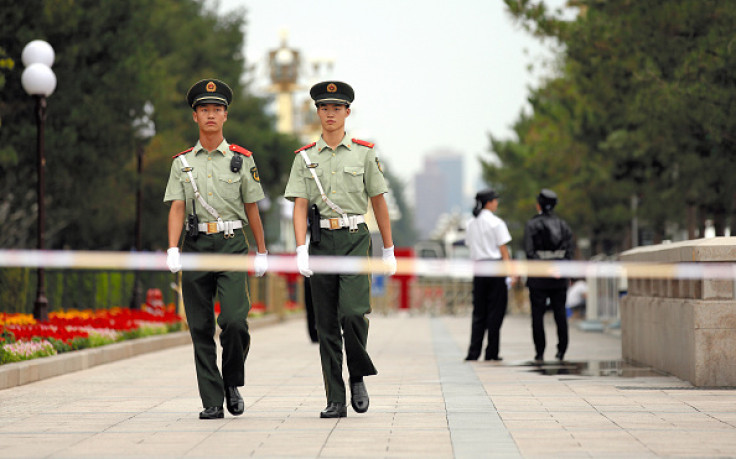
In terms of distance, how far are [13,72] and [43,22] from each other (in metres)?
1.18

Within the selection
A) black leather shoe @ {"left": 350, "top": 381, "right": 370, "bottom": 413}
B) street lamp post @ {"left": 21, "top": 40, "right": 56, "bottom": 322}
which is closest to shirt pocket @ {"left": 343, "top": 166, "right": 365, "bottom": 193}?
black leather shoe @ {"left": 350, "top": 381, "right": 370, "bottom": 413}

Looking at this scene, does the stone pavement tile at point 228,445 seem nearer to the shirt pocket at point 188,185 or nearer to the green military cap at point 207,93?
the shirt pocket at point 188,185

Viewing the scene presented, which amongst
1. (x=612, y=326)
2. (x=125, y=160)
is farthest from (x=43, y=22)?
(x=612, y=326)

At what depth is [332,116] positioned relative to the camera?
8.99 metres

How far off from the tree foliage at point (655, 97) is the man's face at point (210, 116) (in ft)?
28.1

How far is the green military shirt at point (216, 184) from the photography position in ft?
29.4

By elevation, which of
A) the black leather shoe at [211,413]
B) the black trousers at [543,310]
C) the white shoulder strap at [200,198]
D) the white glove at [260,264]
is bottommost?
the black leather shoe at [211,413]

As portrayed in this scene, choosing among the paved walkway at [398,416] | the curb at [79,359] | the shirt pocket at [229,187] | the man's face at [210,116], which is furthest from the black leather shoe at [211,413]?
the curb at [79,359]

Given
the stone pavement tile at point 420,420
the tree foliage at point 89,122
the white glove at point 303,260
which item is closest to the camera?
the stone pavement tile at point 420,420

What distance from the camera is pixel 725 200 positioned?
2159 cm

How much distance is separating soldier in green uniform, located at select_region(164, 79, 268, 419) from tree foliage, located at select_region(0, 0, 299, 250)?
15.0 meters

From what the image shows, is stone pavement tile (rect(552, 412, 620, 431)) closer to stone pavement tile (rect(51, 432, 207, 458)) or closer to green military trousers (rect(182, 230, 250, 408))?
green military trousers (rect(182, 230, 250, 408))

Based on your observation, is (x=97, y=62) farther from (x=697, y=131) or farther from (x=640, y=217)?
(x=697, y=131)

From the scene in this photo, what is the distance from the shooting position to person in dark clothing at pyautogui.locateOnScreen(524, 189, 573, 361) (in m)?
15.0
